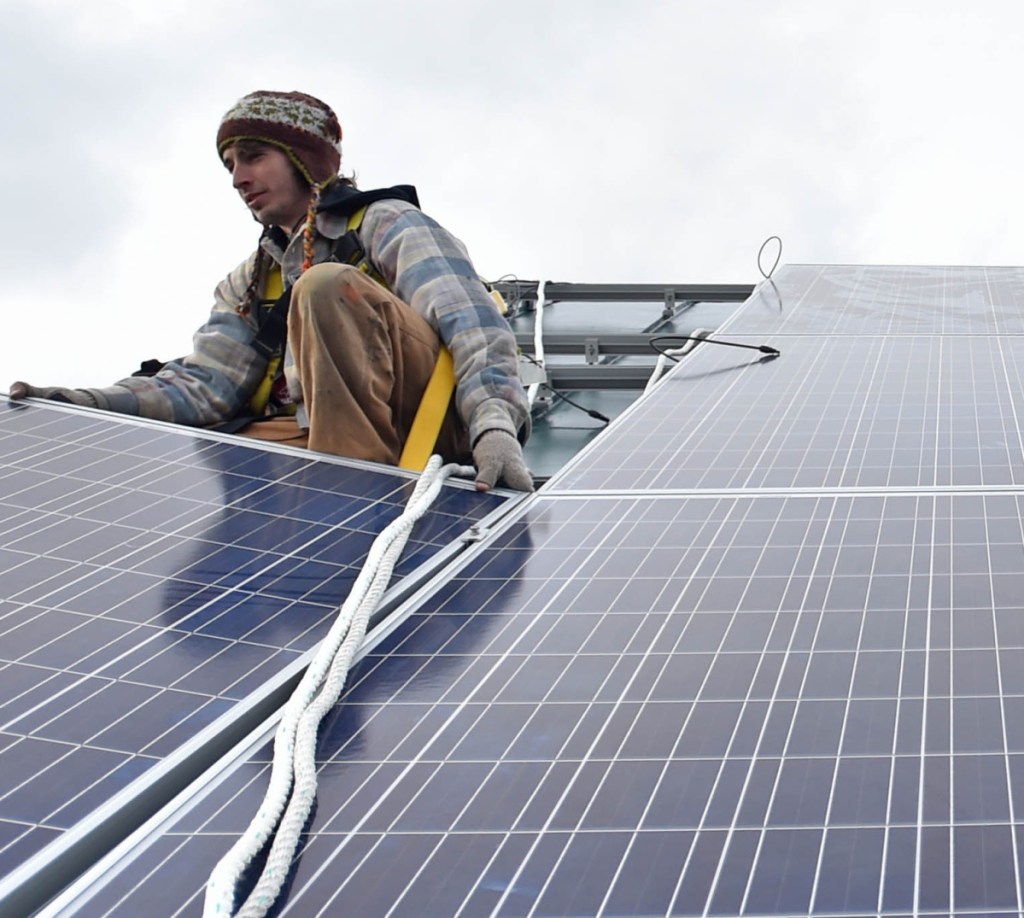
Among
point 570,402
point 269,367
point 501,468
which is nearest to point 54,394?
point 269,367

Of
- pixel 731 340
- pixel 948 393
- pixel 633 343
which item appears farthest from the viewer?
pixel 633 343

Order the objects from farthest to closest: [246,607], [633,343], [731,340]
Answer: [633,343], [731,340], [246,607]

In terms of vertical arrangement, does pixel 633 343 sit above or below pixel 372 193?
below

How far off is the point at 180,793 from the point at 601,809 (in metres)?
0.53

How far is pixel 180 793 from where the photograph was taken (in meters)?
1.84

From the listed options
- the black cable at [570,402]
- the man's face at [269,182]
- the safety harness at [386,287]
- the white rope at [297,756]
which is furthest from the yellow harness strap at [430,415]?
the black cable at [570,402]

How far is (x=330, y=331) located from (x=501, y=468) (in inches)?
25.0

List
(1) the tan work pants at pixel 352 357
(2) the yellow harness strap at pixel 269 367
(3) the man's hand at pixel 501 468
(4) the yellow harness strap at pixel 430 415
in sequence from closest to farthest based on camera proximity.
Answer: (3) the man's hand at pixel 501 468
(1) the tan work pants at pixel 352 357
(4) the yellow harness strap at pixel 430 415
(2) the yellow harness strap at pixel 269 367

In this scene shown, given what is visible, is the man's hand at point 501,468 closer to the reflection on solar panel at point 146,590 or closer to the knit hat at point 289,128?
the reflection on solar panel at point 146,590

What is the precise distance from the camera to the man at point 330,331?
369 centimetres

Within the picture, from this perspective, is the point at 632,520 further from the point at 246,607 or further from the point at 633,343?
the point at 633,343

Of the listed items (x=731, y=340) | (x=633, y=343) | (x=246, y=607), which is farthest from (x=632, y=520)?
(x=633, y=343)

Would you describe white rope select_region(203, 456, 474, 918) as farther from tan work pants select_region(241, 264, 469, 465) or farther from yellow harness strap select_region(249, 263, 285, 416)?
yellow harness strap select_region(249, 263, 285, 416)

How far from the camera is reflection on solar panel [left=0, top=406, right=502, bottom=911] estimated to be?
1.92 metres
